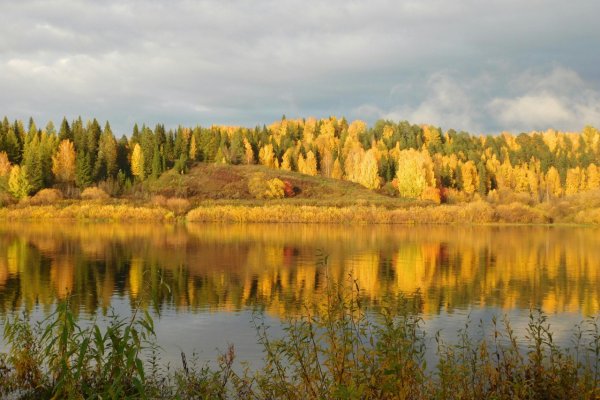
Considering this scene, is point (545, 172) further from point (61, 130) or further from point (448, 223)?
point (61, 130)

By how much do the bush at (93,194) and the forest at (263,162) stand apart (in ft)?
14.7

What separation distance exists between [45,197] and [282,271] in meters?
90.8

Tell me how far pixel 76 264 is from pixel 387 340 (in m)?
34.4

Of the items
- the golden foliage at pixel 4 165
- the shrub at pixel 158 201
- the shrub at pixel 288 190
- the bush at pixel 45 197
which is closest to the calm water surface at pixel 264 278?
the bush at pixel 45 197

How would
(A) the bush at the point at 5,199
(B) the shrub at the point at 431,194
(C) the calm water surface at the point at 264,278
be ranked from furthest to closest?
(B) the shrub at the point at 431,194, (A) the bush at the point at 5,199, (C) the calm water surface at the point at 264,278

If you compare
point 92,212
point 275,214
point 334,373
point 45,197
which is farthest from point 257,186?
point 334,373

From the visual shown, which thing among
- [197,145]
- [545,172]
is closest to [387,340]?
[197,145]

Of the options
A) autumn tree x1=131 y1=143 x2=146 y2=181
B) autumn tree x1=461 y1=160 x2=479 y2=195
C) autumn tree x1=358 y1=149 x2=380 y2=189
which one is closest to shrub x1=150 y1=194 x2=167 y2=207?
autumn tree x1=131 y1=143 x2=146 y2=181

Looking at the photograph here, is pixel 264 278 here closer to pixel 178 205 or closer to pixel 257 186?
pixel 178 205

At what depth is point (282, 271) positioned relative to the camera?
39031 mm

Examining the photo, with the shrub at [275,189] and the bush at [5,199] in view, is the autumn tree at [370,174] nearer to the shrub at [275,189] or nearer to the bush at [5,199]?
the shrub at [275,189]

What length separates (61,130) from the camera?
141 m

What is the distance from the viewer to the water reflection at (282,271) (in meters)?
28.5

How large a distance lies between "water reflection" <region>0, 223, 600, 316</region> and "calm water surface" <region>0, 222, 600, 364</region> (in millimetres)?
81
